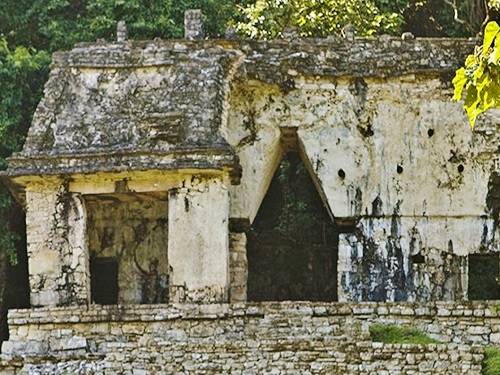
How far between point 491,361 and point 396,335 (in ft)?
5.66

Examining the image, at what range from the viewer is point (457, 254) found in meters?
20.5

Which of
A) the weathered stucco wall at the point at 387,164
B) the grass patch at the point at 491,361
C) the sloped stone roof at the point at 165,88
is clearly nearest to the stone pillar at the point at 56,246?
the sloped stone roof at the point at 165,88

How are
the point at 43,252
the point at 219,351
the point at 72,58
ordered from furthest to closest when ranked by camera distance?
the point at 72,58 < the point at 43,252 < the point at 219,351

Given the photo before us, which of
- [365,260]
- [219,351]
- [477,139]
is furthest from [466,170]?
[219,351]

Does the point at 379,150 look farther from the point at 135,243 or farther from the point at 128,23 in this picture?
the point at 128,23

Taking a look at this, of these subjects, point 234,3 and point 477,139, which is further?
point 234,3

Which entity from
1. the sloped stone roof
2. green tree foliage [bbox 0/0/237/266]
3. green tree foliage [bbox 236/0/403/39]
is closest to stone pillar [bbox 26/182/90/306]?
the sloped stone roof

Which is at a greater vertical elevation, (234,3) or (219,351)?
(234,3)

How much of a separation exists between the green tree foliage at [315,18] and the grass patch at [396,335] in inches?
384

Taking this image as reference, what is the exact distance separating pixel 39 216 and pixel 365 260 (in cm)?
537

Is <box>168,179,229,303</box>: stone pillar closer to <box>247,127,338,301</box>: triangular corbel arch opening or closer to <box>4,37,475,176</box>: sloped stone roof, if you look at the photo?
<box>4,37,475,176</box>: sloped stone roof

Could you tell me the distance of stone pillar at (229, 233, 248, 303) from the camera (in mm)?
19516

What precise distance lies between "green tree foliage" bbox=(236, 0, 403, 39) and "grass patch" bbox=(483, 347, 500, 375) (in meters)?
11.2

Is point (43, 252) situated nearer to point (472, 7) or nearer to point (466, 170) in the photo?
point (466, 170)
